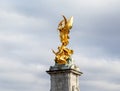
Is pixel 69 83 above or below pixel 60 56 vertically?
below

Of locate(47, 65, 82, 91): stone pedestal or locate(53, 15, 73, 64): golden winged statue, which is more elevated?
locate(53, 15, 73, 64): golden winged statue

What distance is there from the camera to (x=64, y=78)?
3425 cm

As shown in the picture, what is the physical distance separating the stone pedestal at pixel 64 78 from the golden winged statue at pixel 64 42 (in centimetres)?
89

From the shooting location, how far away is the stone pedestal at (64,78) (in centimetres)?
3403

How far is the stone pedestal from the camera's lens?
3403cm

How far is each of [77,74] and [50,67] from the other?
2932 millimetres

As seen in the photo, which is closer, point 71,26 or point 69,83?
point 69,83

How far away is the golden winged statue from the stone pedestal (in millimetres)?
893

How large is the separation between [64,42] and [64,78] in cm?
390

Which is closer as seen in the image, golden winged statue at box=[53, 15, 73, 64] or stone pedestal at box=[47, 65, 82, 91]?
stone pedestal at box=[47, 65, 82, 91]

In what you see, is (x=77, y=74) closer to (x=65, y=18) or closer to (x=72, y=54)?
(x=72, y=54)

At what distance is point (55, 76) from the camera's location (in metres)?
34.9

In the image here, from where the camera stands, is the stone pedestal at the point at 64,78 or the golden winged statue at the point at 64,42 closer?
the stone pedestal at the point at 64,78

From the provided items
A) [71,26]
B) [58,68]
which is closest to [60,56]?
[58,68]
